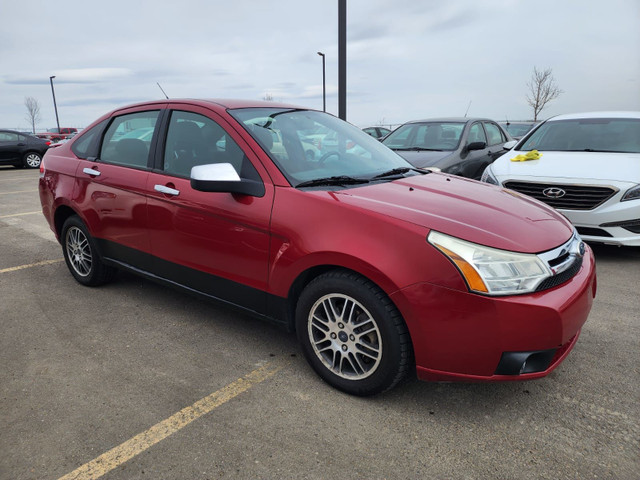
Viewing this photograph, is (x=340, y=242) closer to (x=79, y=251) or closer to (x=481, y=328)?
(x=481, y=328)

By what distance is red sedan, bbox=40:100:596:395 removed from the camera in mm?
2135

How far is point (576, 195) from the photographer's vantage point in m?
4.79

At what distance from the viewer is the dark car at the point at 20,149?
1659 centimetres

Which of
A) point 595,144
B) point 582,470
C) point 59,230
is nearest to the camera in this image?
point 582,470

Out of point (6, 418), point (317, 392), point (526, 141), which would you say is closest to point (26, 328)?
→ point (6, 418)

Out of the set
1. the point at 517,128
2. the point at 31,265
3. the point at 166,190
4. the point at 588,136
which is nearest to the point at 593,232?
the point at 588,136

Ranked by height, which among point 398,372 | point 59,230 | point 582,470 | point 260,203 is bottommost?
point 582,470

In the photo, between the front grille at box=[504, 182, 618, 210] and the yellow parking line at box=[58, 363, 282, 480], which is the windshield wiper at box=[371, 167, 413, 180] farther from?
the front grille at box=[504, 182, 618, 210]

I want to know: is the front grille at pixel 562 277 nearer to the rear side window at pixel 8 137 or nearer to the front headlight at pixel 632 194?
the front headlight at pixel 632 194

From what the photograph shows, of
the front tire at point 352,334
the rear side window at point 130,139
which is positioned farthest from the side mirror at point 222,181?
the rear side window at point 130,139

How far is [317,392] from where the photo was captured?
2.57 m

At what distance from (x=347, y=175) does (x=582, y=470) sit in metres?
1.94

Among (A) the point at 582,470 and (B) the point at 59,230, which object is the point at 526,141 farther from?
(B) the point at 59,230

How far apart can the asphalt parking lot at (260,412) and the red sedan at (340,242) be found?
11.1 inches
